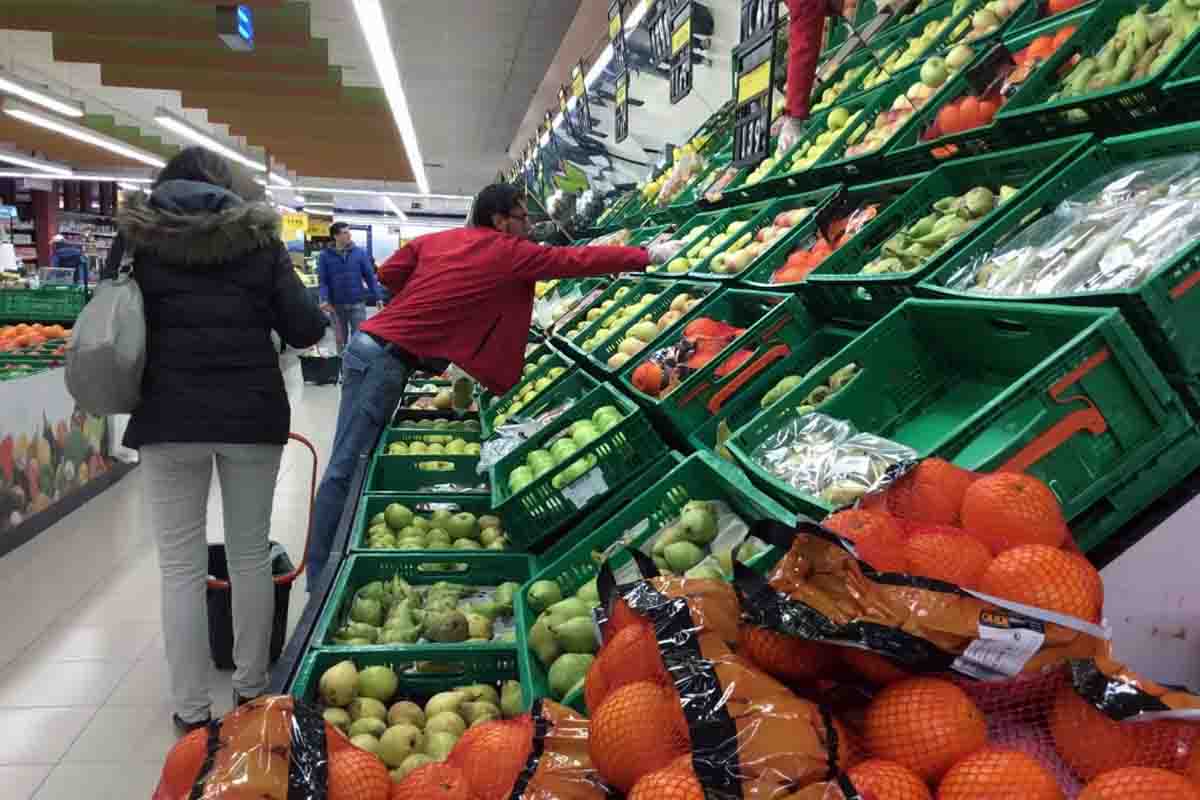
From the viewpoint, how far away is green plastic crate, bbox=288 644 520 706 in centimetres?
213

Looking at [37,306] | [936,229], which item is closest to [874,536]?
[936,229]

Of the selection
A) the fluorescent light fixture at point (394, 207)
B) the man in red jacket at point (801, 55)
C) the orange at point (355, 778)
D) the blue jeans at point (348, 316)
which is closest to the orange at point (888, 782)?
the orange at point (355, 778)

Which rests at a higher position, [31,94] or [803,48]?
[31,94]

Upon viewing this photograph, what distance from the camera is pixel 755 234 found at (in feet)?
12.0

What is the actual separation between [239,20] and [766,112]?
5948mm

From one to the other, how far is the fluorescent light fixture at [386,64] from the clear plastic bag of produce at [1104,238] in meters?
6.91

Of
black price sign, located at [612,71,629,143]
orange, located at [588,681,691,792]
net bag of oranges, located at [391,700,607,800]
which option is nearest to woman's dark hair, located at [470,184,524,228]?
black price sign, located at [612,71,629,143]

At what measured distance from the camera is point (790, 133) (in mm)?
3748

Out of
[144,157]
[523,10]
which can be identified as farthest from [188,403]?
[144,157]

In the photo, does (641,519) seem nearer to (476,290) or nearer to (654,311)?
(476,290)

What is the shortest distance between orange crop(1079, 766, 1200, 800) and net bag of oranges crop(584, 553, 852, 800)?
0.82ft

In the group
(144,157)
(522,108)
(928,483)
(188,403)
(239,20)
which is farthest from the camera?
(144,157)

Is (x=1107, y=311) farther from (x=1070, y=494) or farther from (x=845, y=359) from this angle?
(x=845, y=359)

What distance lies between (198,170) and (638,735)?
229 centimetres
